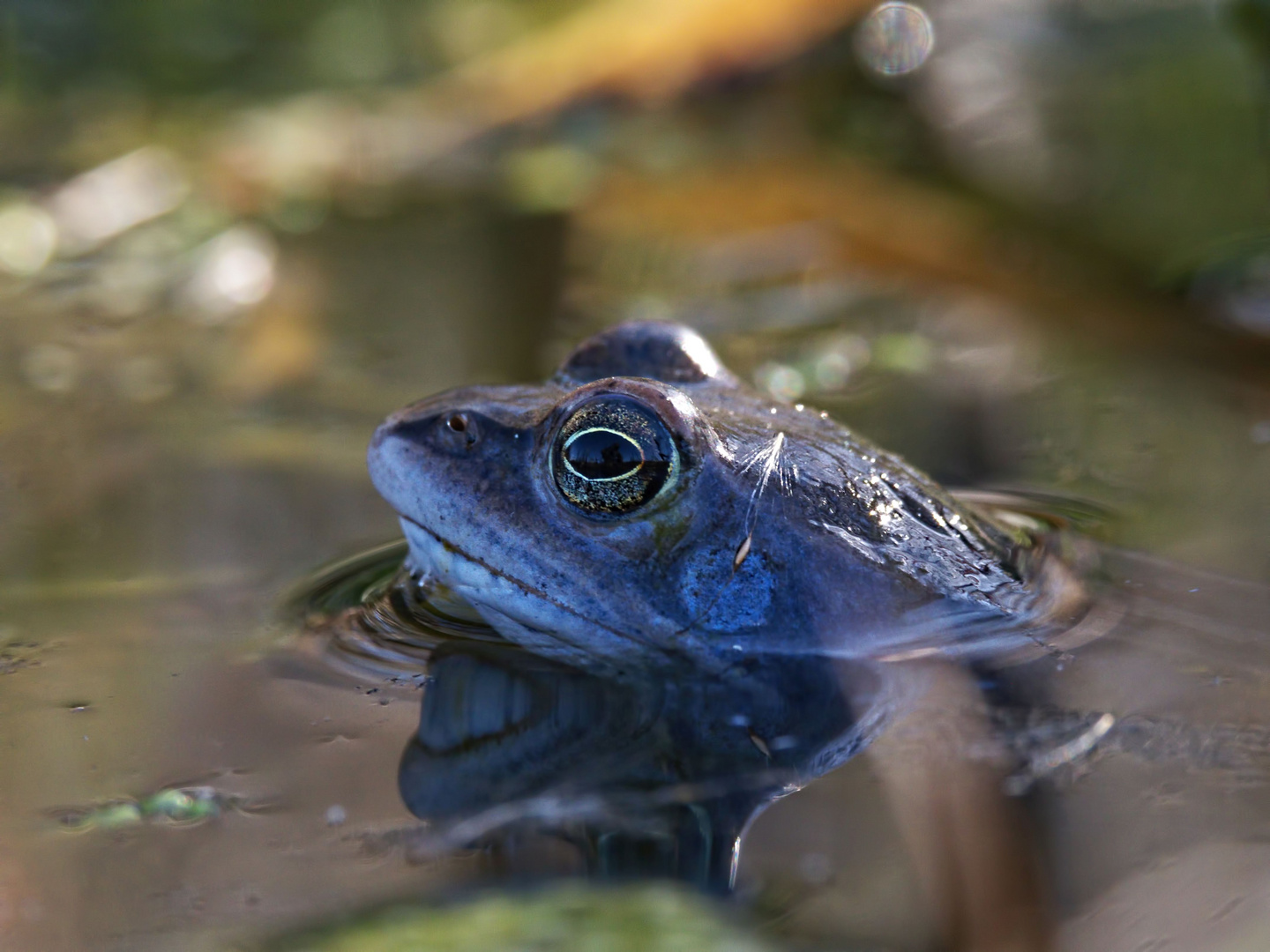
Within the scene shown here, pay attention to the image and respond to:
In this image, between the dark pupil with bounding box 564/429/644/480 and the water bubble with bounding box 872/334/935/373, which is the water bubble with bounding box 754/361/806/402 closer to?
the water bubble with bounding box 872/334/935/373

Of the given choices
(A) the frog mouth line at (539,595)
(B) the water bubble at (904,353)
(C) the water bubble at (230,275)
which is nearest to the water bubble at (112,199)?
(C) the water bubble at (230,275)

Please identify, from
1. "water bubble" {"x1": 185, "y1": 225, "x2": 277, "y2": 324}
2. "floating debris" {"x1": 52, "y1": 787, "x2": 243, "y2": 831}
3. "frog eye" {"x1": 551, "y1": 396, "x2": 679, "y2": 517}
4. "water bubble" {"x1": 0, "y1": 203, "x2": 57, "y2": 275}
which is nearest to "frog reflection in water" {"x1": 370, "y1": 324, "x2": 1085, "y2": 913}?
"frog eye" {"x1": 551, "y1": 396, "x2": 679, "y2": 517}

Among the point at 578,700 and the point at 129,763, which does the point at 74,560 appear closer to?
the point at 129,763

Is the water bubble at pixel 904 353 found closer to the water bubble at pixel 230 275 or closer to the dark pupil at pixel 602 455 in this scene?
the dark pupil at pixel 602 455

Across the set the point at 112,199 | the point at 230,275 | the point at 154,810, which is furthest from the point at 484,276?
the point at 154,810

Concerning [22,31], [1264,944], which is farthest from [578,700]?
[22,31]

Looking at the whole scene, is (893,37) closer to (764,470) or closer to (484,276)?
(484,276)
